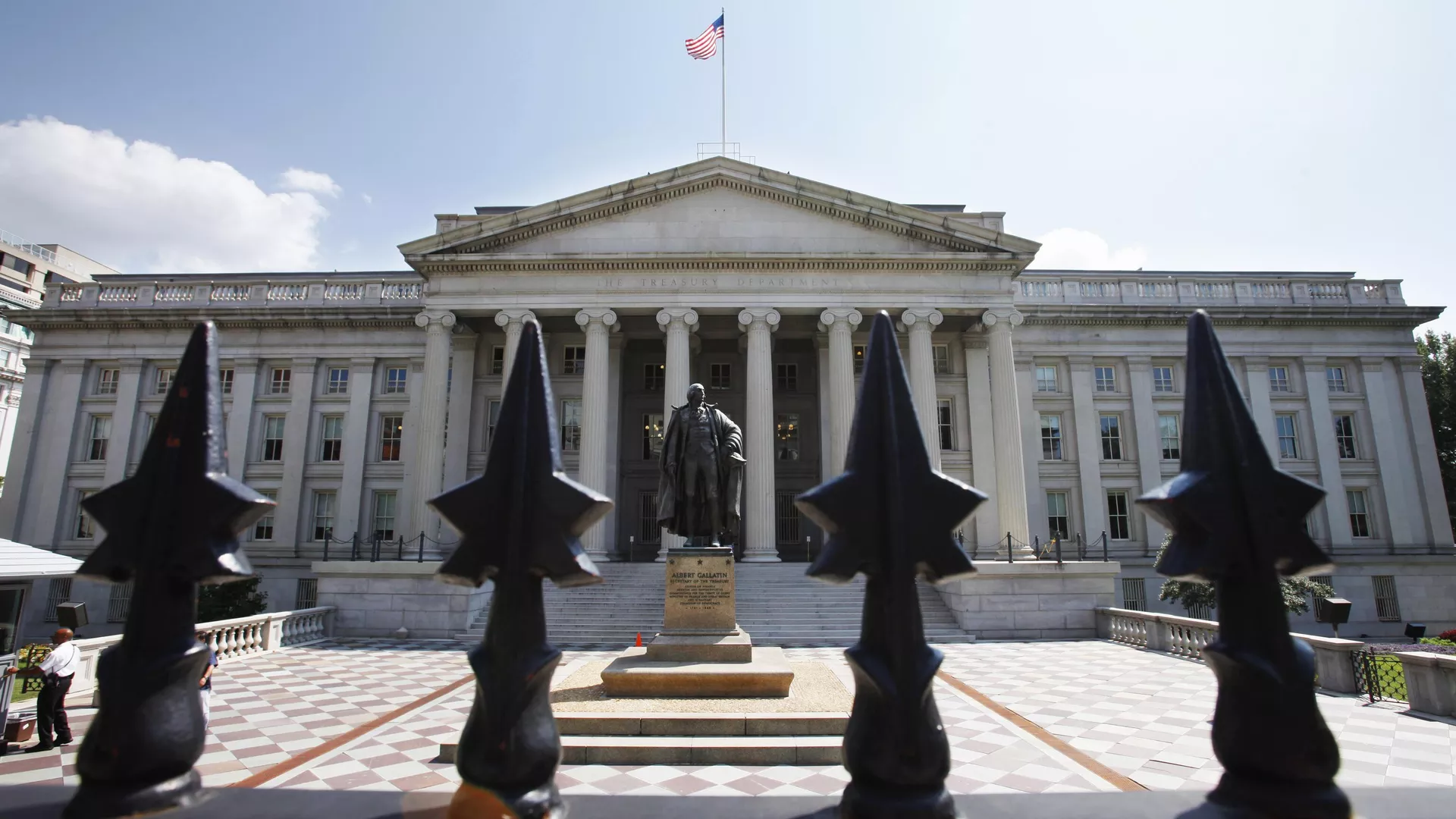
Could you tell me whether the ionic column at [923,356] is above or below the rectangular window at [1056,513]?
above

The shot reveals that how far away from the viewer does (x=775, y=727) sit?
848 centimetres

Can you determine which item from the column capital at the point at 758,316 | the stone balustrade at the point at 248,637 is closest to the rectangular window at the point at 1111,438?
the column capital at the point at 758,316

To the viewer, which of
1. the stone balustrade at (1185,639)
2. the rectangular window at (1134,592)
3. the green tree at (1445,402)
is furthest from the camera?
the green tree at (1445,402)

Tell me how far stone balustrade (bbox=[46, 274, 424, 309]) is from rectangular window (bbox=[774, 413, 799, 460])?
65.8ft

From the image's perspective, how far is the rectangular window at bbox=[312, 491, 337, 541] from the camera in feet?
116

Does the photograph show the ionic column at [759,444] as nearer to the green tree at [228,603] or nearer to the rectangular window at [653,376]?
the rectangular window at [653,376]

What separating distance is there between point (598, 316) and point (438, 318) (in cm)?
668

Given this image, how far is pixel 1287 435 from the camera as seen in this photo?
3666 cm

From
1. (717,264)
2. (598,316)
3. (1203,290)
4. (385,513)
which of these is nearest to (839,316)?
(717,264)

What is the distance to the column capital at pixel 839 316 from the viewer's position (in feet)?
96.7

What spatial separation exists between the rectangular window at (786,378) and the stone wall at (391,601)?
18.0m

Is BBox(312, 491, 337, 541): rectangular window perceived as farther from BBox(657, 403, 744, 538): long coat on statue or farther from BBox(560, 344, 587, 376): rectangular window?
BBox(657, 403, 744, 538): long coat on statue

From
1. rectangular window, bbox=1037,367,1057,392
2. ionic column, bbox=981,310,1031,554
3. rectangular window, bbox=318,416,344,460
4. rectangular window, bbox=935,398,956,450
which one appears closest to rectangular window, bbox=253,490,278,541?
rectangular window, bbox=318,416,344,460

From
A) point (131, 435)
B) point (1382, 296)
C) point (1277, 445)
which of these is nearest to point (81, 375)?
point (131, 435)
